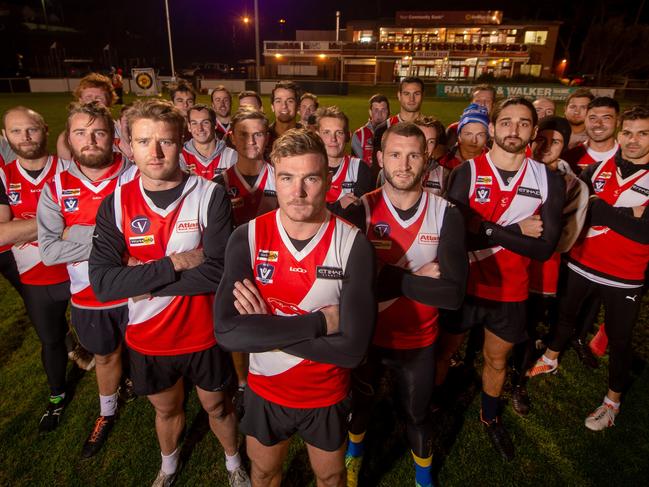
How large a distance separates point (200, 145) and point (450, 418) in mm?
4146

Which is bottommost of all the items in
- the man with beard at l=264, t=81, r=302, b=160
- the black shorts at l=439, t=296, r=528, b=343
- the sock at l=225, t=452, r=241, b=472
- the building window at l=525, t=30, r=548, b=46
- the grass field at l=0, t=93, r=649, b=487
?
the grass field at l=0, t=93, r=649, b=487

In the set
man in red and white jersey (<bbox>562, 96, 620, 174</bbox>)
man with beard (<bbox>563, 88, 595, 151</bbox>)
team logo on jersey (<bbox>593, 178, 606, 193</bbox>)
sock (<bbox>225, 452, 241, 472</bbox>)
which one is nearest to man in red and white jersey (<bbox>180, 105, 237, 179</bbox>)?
sock (<bbox>225, 452, 241, 472</bbox>)

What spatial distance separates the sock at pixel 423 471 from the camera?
2.94 meters

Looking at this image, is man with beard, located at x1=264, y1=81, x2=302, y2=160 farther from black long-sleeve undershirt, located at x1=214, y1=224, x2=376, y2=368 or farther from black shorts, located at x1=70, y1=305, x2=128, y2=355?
black long-sleeve undershirt, located at x1=214, y1=224, x2=376, y2=368

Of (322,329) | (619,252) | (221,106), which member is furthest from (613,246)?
(221,106)

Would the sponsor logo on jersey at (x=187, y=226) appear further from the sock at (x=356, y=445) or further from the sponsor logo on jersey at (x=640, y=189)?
the sponsor logo on jersey at (x=640, y=189)

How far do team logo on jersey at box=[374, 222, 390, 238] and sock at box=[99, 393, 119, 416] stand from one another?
2.73m

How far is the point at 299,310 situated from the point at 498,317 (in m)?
1.92

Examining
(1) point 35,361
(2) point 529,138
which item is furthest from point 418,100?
(1) point 35,361

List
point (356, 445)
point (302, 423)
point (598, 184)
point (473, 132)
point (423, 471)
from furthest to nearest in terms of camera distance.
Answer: point (473, 132) → point (598, 184) → point (356, 445) → point (423, 471) → point (302, 423)

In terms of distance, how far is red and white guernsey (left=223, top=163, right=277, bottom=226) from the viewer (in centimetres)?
391

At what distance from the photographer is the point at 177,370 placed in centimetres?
282

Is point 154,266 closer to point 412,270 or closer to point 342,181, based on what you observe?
point 412,270

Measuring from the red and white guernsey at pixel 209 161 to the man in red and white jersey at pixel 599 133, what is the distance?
13.8 feet
